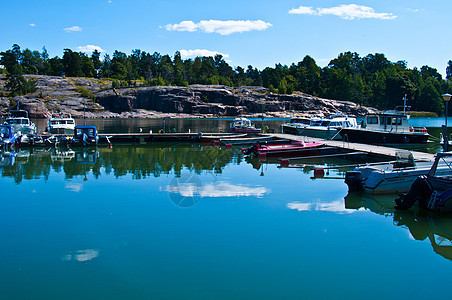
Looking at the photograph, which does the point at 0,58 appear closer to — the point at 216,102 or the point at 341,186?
the point at 216,102

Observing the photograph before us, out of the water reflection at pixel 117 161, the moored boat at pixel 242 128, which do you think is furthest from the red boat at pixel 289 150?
the moored boat at pixel 242 128

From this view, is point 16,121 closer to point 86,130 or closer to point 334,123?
point 86,130

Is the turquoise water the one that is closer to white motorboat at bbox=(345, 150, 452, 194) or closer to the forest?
white motorboat at bbox=(345, 150, 452, 194)

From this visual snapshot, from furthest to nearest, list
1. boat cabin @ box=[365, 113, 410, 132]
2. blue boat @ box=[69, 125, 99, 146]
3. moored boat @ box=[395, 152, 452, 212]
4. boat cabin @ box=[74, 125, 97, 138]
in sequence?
boat cabin @ box=[365, 113, 410, 132] → boat cabin @ box=[74, 125, 97, 138] → blue boat @ box=[69, 125, 99, 146] → moored boat @ box=[395, 152, 452, 212]

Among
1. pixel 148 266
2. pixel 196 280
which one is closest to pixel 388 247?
pixel 196 280

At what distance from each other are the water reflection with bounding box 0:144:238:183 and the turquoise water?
2.76 metres

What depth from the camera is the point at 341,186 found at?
2044 centimetres

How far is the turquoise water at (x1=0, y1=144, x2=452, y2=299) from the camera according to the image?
9.18m

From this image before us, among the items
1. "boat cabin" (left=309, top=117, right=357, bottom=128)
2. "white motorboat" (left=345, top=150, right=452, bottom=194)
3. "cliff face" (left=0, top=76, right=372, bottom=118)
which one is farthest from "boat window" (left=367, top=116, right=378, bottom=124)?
"cliff face" (left=0, top=76, right=372, bottom=118)

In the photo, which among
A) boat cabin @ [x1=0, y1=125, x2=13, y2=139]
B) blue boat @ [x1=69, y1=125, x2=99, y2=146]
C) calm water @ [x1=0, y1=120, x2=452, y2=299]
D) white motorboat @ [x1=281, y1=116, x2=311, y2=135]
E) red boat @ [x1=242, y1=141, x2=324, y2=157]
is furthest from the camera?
white motorboat @ [x1=281, y1=116, x2=311, y2=135]

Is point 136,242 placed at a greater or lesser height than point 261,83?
lesser

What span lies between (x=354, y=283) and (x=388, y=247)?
10.3 ft

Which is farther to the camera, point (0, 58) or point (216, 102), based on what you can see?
point (0, 58)

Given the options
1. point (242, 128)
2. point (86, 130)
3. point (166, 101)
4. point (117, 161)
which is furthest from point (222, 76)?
point (117, 161)
